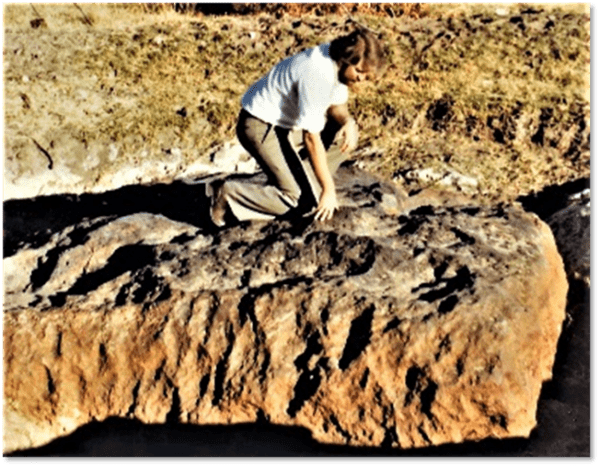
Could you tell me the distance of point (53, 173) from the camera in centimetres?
609

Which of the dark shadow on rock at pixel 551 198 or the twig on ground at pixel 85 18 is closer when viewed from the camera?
the dark shadow on rock at pixel 551 198

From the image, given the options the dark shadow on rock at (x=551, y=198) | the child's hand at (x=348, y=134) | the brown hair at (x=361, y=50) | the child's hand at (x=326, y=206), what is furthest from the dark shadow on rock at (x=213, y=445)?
the dark shadow on rock at (x=551, y=198)

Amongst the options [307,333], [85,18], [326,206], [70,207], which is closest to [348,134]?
[326,206]

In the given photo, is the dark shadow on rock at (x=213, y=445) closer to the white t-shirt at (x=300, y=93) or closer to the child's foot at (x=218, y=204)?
the child's foot at (x=218, y=204)

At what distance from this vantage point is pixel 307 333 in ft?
11.0

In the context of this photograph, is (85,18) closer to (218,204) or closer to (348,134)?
(218,204)

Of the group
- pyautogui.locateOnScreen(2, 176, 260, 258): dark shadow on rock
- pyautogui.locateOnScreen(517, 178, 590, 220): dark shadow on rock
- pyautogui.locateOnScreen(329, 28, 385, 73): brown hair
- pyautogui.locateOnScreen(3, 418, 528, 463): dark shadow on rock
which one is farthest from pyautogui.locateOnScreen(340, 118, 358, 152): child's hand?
pyautogui.locateOnScreen(517, 178, 590, 220): dark shadow on rock

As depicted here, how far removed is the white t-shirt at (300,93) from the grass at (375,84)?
1737mm

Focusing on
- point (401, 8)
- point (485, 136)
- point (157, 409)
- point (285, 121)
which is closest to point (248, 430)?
point (157, 409)

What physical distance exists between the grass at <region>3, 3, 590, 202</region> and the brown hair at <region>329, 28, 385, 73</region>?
1986 millimetres

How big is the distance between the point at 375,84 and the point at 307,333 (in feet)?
12.7

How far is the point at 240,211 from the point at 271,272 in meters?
0.52

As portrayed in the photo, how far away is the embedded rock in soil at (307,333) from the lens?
3.16 metres

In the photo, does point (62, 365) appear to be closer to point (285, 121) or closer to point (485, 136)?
point (285, 121)
